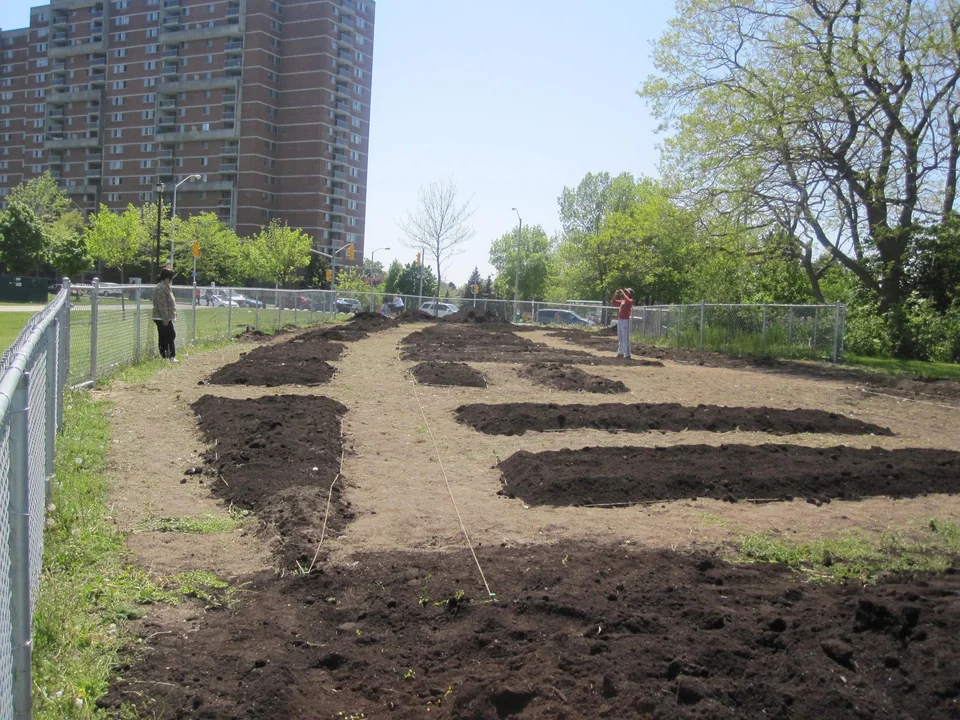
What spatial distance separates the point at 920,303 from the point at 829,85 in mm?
8880

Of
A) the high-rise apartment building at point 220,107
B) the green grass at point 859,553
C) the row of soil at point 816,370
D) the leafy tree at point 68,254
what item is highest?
the high-rise apartment building at point 220,107

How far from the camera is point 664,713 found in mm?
3408

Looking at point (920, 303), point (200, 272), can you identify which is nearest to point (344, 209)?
point (200, 272)

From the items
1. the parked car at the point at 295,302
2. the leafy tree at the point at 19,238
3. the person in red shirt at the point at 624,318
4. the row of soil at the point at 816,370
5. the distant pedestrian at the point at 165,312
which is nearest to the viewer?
the distant pedestrian at the point at 165,312

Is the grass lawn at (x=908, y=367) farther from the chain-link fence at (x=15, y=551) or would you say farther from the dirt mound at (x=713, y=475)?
the chain-link fence at (x=15, y=551)

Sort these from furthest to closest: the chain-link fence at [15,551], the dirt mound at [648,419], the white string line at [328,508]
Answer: the dirt mound at [648,419] → the white string line at [328,508] → the chain-link fence at [15,551]

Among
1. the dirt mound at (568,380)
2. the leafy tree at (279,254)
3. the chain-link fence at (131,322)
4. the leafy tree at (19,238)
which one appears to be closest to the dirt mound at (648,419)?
the dirt mound at (568,380)

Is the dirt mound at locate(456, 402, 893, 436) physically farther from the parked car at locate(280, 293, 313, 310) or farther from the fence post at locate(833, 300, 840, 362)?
the parked car at locate(280, 293, 313, 310)

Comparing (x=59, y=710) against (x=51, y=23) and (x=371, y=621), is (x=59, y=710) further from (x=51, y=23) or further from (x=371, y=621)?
(x=51, y=23)

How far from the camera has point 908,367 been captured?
81.3 ft

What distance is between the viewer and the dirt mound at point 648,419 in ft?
38.2

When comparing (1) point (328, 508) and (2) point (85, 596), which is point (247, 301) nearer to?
(1) point (328, 508)

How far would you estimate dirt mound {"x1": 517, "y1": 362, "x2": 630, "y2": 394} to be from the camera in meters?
16.2

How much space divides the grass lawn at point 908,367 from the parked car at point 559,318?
26.4 meters
